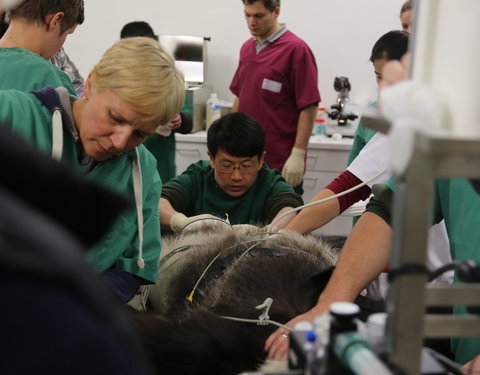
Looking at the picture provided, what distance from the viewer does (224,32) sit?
150 inches

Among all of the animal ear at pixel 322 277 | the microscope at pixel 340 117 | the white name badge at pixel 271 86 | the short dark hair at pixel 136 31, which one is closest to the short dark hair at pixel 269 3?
the white name badge at pixel 271 86

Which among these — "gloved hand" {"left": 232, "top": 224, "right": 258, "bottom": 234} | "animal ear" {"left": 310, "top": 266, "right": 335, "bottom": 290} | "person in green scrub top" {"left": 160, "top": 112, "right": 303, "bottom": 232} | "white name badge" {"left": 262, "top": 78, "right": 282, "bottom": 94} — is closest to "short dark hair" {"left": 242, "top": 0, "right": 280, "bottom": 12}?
"white name badge" {"left": 262, "top": 78, "right": 282, "bottom": 94}

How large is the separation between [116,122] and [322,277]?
544 millimetres

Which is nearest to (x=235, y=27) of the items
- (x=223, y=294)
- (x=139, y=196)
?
(x=139, y=196)

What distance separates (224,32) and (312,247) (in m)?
2.77

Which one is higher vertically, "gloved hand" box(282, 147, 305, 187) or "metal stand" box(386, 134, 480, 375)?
"metal stand" box(386, 134, 480, 375)

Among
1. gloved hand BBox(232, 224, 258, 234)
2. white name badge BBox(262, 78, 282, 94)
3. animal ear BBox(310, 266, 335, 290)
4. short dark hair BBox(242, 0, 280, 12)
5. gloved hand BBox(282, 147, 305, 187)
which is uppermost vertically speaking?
short dark hair BBox(242, 0, 280, 12)

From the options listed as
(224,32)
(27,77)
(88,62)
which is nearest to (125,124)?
(27,77)

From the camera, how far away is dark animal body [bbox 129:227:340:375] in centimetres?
95

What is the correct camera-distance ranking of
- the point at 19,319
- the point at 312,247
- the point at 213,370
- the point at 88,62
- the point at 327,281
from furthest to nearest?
1. the point at 88,62
2. the point at 312,247
3. the point at 327,281
4. the point at 213,370
5. the point at 19,319

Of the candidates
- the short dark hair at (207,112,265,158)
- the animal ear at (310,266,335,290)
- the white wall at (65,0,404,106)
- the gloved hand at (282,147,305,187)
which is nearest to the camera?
the animal ear at (310,266,335,290)

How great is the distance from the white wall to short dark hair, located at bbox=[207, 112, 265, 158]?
5.42ft

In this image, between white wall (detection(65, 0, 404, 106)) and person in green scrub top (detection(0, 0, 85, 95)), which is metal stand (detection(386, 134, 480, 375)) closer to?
person in green scrub top (detection(0, 0, 85, 95))

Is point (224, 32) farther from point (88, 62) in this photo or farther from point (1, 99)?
point (1, 99)
